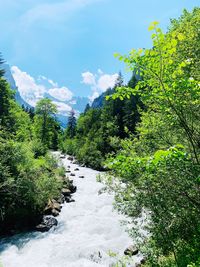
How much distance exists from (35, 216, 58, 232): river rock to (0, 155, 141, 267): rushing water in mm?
427

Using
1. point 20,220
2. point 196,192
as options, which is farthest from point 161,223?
point 20,220

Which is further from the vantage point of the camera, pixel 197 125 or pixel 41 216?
pixel 41 216

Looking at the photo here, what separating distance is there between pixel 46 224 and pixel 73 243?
11.2 ft

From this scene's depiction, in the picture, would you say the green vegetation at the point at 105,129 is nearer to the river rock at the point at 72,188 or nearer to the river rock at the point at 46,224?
the river rock at the point at 72,188

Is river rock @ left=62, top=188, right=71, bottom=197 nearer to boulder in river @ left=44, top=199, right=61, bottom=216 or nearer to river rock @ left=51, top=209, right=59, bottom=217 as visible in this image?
boulder in river @ left=44, top=199, right=61, bottom=216

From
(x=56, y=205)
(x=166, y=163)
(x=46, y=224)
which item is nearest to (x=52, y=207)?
(x=56, y=205)

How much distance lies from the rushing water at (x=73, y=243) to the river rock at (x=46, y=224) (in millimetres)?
427

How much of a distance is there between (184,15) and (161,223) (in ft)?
65.1

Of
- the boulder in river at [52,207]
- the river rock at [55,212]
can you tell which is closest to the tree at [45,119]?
the boulder in river at [52,207]

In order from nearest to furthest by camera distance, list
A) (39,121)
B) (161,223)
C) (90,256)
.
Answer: (161,223) → (90,256) → (39,121)

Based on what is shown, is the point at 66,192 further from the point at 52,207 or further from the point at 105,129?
the point at 105,129

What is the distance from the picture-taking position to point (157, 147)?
12.2 m

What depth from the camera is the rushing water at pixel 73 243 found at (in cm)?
1733

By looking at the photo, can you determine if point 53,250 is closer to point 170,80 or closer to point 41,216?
point 41,216
